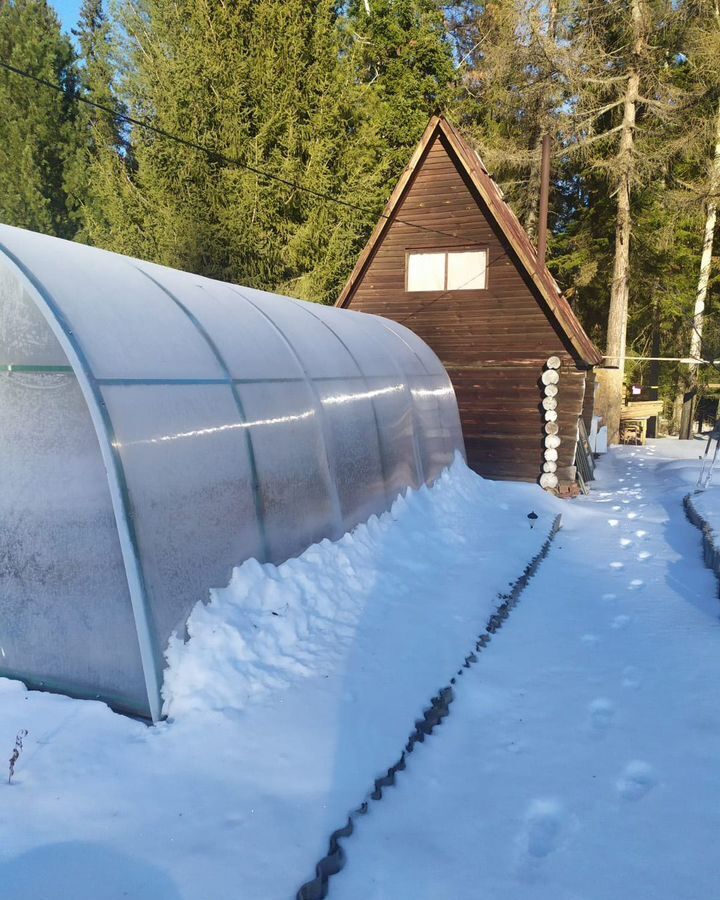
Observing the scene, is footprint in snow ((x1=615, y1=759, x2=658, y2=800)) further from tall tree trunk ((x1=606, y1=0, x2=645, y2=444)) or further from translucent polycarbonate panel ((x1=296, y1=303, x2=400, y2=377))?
tall tree trunk ((x1=606, y1=0, x2=645, y2=444))

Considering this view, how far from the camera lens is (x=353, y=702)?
12.2 ft

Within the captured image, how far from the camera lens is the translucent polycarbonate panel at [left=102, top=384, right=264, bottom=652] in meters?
3.53

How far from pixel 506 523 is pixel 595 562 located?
163cm

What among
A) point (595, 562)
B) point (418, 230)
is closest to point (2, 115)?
point (418, 230)

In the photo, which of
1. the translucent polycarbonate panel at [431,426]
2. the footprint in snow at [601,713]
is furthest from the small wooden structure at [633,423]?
the footprint in snow at [601,713]

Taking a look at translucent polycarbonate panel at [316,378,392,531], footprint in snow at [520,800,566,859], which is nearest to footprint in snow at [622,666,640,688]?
footprint in snow at [520,800,566,859]

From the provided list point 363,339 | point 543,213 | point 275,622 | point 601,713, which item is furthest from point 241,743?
point 543,213

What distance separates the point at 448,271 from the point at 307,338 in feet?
19.5

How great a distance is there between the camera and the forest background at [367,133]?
17.8m

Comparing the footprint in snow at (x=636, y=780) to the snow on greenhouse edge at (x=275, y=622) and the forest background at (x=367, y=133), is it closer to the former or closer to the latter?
the snow on greenhouse edge at (x=275, y=622)

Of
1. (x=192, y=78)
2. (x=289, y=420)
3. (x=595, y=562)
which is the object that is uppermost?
(x=192, y=78)

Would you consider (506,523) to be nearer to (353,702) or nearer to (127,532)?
(353,702)

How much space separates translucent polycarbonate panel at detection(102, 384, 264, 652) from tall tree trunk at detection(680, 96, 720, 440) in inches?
750

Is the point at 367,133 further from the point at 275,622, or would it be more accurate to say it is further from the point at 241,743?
the point at 241,743
